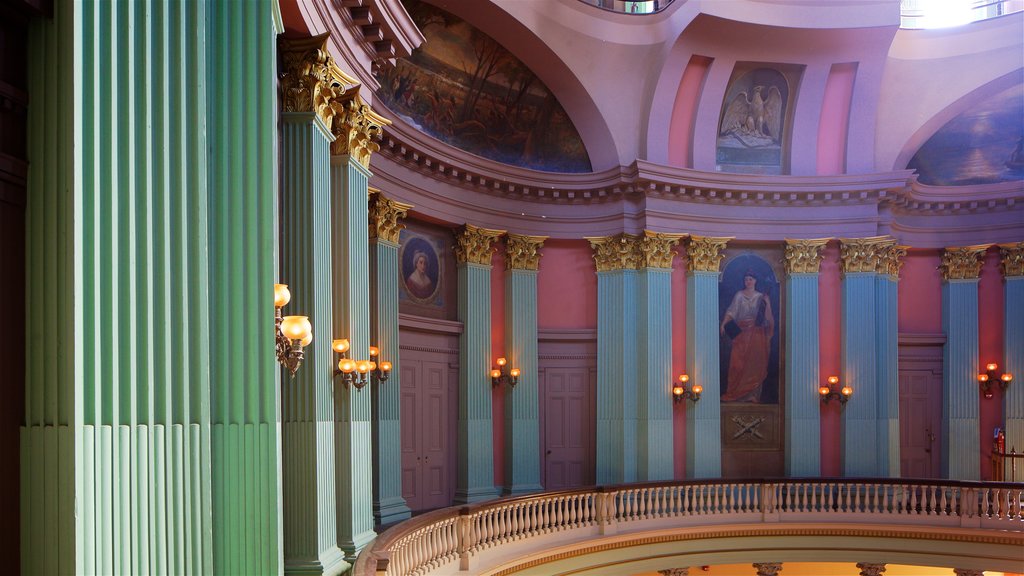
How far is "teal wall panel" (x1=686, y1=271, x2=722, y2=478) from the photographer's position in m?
18.0

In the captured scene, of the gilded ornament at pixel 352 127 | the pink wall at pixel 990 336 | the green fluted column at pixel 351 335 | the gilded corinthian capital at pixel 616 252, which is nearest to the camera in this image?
the green fluted column at pixel 351 335

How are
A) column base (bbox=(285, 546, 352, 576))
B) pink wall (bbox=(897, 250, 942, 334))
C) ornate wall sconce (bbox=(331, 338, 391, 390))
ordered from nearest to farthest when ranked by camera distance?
column base (bbox=(285, 546, 352, 576)), ornate wall sconce (bbox=(331, 338, 391, 390)), pink wall (bbox=(897, 250, 942, 334))

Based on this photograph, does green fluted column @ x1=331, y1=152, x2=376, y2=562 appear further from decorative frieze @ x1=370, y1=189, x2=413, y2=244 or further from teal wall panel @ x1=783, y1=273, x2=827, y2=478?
teal wall panel @ x1=783, y1=273, x2=827, y2=478

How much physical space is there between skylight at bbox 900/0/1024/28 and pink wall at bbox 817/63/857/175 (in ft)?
7.38

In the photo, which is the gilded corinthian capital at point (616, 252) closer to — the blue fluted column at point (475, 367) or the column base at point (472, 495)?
the blue fluted column at point (475, 367)

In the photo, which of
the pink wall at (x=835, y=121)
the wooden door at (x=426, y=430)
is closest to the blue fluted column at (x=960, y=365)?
the pink wall at (x=835, y=121)

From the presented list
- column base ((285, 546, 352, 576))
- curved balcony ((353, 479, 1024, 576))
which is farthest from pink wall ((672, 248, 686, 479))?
column base ((285, 546, 352, 576))

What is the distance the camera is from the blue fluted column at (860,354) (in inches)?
715

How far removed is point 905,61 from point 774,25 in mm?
4159

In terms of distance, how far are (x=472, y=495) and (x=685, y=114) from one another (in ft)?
32.0

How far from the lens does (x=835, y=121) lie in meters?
19.0

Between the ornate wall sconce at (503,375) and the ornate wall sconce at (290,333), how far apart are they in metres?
10.9

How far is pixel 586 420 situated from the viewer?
18547mm

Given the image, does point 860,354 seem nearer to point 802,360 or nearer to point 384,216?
point 802,360
